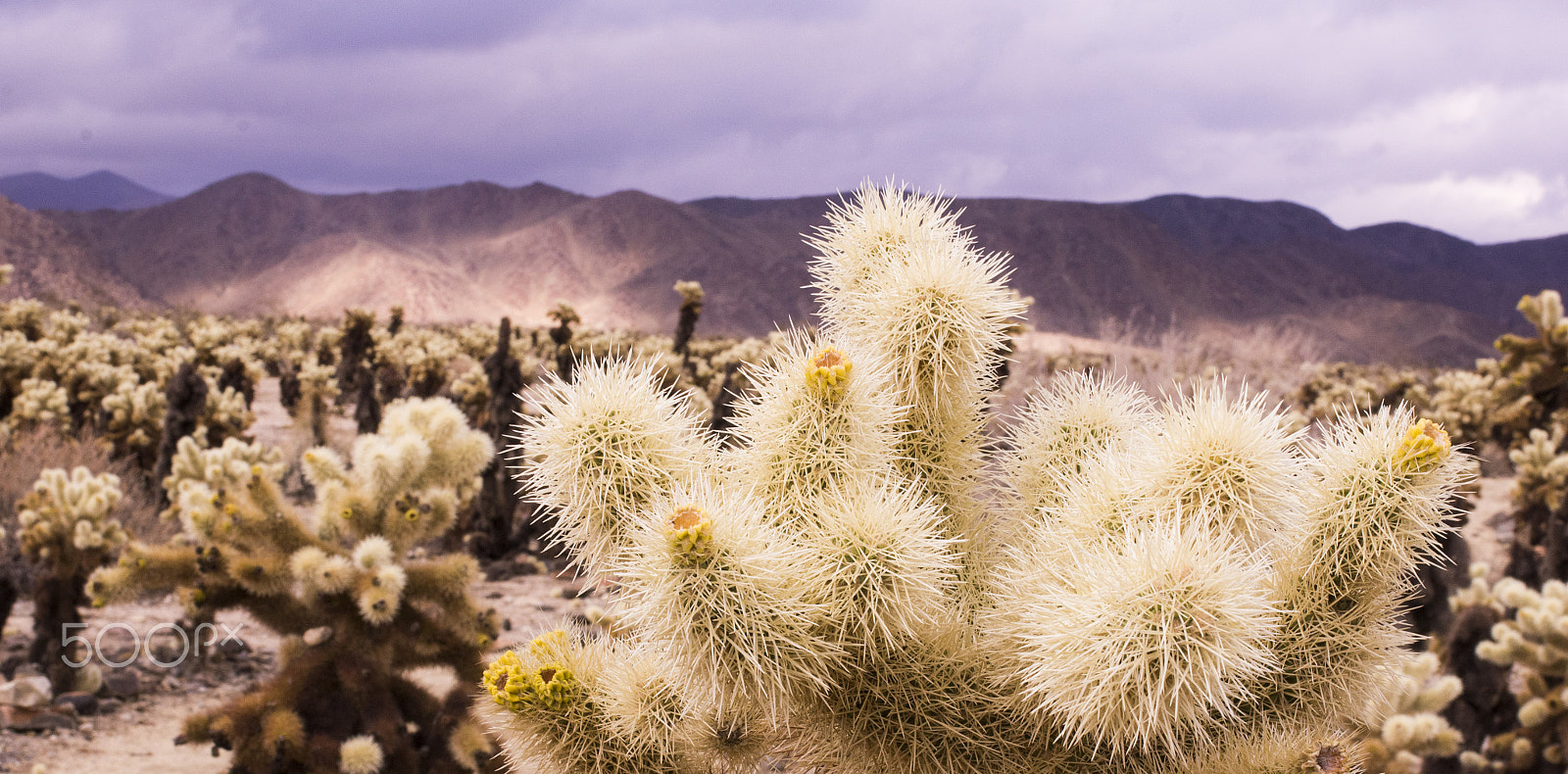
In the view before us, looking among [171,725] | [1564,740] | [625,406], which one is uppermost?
[625,406]

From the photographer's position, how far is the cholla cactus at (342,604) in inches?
149

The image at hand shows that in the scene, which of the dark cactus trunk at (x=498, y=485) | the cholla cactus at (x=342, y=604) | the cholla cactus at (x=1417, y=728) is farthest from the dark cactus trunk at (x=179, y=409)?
the cholla cactus at (x=1417, y=728)

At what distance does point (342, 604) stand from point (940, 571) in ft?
11.2

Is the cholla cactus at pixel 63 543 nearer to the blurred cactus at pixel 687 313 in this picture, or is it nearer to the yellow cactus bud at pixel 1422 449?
the yellow cactus bud at pixel 1422 449

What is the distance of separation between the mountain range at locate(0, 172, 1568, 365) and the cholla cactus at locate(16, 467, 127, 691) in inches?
2054

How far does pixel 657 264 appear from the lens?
74250 mm

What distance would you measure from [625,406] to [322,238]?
8485cm

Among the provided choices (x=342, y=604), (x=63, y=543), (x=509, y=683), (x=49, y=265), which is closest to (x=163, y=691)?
(x=63, y=543)

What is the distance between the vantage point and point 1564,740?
445 cm

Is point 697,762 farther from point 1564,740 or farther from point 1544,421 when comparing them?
point 1544,421

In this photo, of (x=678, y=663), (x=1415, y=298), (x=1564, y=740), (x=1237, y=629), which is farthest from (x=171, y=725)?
(x=1415, y=298)

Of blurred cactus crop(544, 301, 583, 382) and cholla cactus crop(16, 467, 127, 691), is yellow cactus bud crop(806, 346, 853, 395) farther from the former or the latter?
A: blurred cactus crop(544, 301, 583, 382)

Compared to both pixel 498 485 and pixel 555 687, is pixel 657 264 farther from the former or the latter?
pixel 555 687

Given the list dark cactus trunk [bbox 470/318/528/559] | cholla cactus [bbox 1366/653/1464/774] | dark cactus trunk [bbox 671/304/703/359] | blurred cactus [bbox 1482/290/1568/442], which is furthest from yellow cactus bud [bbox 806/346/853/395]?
dark cactus trunk [bbox 671/304/703/359]
